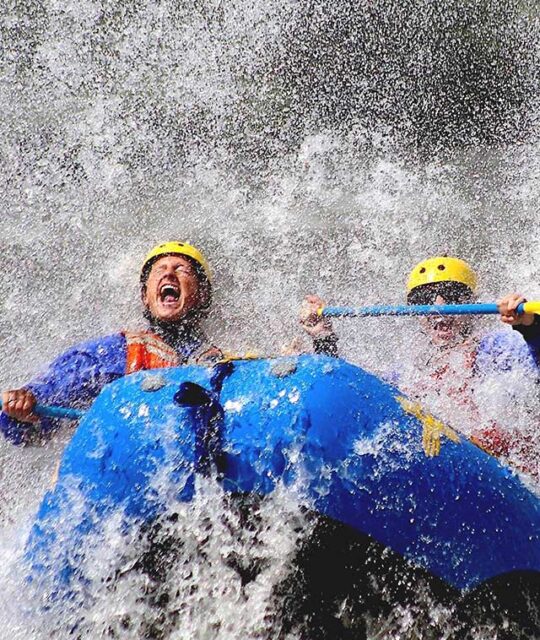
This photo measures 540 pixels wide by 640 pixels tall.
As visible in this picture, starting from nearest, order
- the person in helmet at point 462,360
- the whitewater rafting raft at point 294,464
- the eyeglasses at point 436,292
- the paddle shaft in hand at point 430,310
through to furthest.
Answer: the whitewater rafting raft at point 294,464, the paddle shaft in hand at point 430,310, the person in helmet at point 462,360, the eyeglasses at point 436,292

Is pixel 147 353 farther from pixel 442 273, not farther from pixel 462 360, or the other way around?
pixel 442 273

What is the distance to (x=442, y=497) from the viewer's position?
2.37 m

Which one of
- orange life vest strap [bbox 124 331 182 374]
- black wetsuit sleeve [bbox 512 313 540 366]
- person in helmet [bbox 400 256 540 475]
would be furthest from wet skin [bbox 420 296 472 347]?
orange life vest strap [bbox 124 331 182 374]

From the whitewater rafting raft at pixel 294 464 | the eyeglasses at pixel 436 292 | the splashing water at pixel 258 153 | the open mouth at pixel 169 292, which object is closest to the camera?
the whitewater rafting raft at pixel 294 464

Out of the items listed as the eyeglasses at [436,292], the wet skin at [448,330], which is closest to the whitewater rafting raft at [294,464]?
the wet skin at [448,330]

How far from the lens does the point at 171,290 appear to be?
14.3ft

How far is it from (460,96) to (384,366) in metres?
5.16

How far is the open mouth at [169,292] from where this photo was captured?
4336mm

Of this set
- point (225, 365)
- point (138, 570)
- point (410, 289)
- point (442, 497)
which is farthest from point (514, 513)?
point (410, 289)

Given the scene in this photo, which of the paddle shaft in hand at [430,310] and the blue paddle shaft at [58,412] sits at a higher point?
the paddle shaft in hand at [430,310]

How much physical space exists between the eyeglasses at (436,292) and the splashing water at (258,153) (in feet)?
5.10

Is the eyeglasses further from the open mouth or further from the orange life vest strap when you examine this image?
the orange life vest strap

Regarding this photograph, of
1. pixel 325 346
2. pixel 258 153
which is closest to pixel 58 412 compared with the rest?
pixel 325 346

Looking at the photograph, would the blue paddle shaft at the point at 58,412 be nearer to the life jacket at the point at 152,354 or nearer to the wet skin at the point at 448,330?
the life jacket at the point at 152,354
